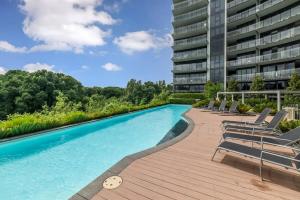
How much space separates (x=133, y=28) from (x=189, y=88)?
14.9 meters

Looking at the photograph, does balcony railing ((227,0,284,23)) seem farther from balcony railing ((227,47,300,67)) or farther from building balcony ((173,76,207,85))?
building balcony ((173,76,207,85))

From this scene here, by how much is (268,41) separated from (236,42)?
6.85 m

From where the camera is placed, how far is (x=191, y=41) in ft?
128

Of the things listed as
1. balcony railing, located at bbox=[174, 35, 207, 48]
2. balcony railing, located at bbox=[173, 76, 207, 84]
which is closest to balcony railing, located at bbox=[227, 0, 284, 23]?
balcony railing, located at bbox=[174, 35, 207, 48]

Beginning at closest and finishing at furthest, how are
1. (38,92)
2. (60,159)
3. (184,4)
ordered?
(60,159) → (38,92) → (184,4)

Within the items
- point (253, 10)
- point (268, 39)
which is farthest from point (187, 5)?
point (268, 39)

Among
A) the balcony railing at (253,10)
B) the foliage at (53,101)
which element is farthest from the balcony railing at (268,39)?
the foliage at (53,101)

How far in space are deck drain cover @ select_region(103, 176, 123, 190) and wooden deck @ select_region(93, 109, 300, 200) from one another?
9 centimetres

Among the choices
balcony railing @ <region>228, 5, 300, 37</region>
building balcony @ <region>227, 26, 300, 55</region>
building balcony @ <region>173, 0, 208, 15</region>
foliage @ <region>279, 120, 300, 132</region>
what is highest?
building balcony @ <region>173, 0, 208, 15</region>

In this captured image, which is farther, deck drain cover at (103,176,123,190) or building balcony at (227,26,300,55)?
building balcony at (227,26,300,55)

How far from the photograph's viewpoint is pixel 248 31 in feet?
98.2

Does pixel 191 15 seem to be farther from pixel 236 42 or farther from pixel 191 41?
pixel 236 42

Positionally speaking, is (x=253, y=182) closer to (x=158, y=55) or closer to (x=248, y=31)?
(x=248, y=31)

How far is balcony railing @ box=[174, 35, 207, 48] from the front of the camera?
3731 centimetres
